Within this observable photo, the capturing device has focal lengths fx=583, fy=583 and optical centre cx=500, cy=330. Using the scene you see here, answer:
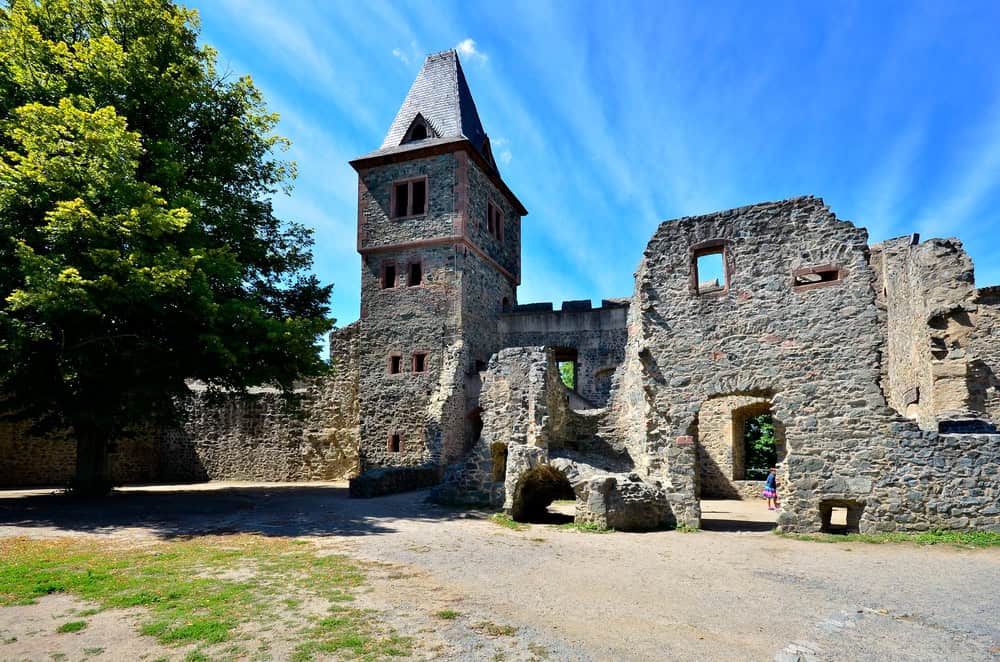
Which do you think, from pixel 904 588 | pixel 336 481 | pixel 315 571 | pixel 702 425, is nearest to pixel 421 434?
pixel 336 481

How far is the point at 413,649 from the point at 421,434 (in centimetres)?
1707

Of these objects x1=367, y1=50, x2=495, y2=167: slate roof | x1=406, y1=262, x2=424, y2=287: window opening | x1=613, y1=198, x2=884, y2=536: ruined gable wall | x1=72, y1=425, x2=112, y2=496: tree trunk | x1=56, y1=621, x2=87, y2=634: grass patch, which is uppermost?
x1=367, y1=50, x2=495, y2=167: slate roof

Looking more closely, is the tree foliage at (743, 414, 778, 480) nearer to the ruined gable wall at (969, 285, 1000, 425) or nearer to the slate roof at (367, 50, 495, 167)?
the ruined gable wall at (969, 285, 1000, 425)

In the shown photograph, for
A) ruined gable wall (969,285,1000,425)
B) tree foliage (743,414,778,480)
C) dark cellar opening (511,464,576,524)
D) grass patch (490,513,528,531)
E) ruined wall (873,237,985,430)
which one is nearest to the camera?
grass patch (490,513,528,531)

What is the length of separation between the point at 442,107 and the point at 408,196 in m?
4.64

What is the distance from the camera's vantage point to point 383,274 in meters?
23.3

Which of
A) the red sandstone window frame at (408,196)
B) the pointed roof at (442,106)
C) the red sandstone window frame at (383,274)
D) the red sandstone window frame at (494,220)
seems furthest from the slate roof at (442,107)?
the red sandstone window frame at (383,274)

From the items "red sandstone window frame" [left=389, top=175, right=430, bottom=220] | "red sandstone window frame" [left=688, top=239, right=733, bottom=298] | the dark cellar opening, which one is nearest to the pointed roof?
"red sandstone window frame" [left=389, top=175, right=430, bottom=220]

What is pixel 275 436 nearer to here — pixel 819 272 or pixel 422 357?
pixel 422 357

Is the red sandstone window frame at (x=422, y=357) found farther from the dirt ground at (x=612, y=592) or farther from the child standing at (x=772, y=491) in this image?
the child standing at (x=772, y=491)

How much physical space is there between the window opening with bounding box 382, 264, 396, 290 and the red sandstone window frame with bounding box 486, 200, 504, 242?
435cm

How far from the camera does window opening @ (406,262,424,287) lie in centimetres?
2283

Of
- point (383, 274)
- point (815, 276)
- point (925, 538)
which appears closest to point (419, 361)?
point (383, 274)

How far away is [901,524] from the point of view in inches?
383
